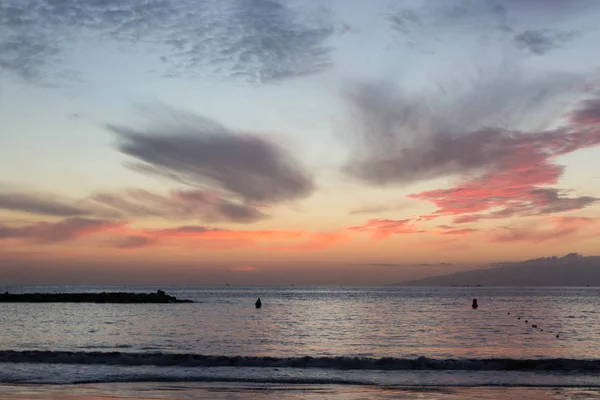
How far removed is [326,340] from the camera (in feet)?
145

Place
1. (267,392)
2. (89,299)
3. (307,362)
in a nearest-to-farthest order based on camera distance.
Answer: (267,392)
(307,362)
(89,299)

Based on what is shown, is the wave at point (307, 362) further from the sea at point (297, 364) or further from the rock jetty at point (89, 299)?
the rock jetty at point (89, 299)

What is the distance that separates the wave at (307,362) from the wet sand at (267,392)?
21.8ft

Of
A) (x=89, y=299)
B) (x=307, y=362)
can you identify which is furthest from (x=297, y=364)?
(x=89, y=299)

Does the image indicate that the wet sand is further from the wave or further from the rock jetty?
the rock jetty

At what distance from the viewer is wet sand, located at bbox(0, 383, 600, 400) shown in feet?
64.2

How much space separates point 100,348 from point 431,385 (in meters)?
24.4

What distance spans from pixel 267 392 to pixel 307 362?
8826 millimetres

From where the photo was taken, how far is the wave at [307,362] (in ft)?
94.4

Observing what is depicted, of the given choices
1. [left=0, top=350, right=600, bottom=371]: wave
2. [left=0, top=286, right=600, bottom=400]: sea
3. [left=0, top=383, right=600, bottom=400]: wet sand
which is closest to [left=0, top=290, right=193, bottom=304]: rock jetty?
[left=0, top=286, right=600, bottom=400]: sea

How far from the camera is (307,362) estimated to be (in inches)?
1160

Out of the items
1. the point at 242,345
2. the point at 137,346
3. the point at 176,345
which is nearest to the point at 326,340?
the point at 242,345

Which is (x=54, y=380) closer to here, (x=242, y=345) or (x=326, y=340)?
(x=242, y=345)

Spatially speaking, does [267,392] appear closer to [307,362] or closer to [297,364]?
[297,364]
